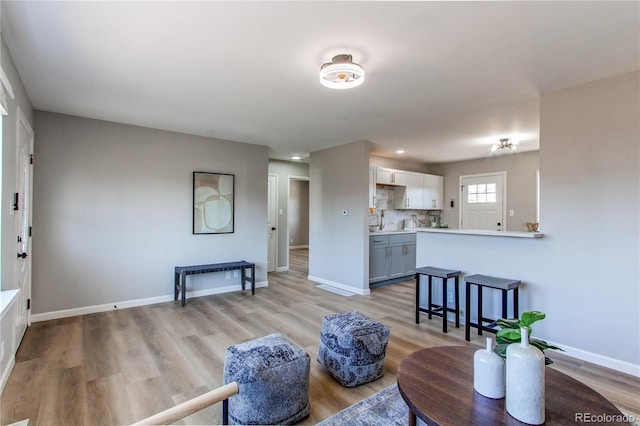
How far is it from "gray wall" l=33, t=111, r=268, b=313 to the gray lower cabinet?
93.9 inches

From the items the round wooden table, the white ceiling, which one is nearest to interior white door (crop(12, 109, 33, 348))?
the white ceiling

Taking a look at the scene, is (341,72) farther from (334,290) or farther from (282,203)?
(282,203)

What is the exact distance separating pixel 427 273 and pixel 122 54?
3.70 metres

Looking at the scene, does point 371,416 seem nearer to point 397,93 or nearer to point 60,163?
point 397,93

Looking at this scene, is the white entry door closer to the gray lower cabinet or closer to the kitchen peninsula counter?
the gray lower cabinet

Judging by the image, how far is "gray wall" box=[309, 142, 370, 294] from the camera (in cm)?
513

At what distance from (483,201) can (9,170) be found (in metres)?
7.30

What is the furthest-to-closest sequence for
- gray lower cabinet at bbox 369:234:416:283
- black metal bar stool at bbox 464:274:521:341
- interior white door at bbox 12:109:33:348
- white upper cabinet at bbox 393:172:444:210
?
white upper cabinet at bbox 393:172:444:210 < gray lower cabinet at bbox 369:234:416:283 < black metal bar stool at bbox 464:274:521:341 < interior white door at bbox 12:109:33:348

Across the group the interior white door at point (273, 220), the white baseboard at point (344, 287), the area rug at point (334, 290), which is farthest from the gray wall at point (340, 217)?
the interior white door at point (273, 220)

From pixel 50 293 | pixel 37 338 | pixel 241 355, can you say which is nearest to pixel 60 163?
pixel 50 293

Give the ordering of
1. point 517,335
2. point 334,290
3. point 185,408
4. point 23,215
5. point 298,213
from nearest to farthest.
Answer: point 185,408 → point 517,335 → point 23,215 → point 334,290 → point 298,213

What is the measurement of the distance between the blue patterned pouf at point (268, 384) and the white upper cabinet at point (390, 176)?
457cm

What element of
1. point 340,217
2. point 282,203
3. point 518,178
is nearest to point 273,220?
point 282,203

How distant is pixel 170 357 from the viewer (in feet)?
9.40
